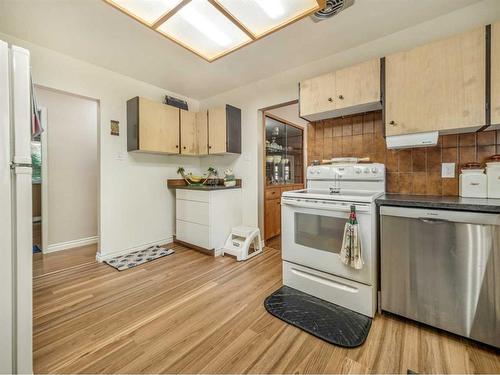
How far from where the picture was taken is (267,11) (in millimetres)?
1487

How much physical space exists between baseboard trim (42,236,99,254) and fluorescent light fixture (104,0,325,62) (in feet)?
10.6

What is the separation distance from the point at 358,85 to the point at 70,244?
13.9 ft

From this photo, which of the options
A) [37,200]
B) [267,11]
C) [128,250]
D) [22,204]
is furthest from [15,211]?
[37,200]

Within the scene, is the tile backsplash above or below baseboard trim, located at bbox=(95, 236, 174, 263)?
above


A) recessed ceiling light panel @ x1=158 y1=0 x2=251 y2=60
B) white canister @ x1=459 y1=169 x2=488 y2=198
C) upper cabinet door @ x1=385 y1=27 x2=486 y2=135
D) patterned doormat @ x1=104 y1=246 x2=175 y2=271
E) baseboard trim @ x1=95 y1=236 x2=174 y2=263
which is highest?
recessed ceiling light panel @ x1=158 y1=0 x2=251 y2=60

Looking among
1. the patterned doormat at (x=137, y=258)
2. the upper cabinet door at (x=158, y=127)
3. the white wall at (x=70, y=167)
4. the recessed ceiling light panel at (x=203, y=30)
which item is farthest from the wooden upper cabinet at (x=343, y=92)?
the white wall at (x=70, y=167)

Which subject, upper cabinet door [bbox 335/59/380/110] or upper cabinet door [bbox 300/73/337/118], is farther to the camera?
upper cabinet door [bbox 300/73/337/118]

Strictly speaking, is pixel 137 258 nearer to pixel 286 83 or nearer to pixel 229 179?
pixel 229 179

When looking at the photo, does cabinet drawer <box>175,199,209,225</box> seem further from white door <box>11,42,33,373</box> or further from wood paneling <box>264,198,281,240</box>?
white door <box>11,42,33,373</box>

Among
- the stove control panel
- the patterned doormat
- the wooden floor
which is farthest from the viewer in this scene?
the patterned doormat

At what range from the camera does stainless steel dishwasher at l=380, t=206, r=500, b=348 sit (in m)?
1.28

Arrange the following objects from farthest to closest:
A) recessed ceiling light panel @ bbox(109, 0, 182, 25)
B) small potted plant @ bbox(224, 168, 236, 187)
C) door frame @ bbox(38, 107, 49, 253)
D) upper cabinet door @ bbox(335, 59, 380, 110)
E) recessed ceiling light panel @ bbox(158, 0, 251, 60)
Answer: small potted plant @ bbox(224, 168, 236, 187) → door frame @ bbox(38, 107, 49, 253) → upper cabinet door @ bbox(335, 59, 380, 110) → recessed ceiling light panel @ bbox(158, 0, 251, 60) → recessed ceiling light panel @ bbox(109, 0, 182, 25)

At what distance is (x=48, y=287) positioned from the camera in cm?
210

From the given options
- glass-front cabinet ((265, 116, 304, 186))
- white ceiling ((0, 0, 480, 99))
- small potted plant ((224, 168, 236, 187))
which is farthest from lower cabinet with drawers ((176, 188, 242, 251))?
white ceiling ((0, 0, 480, 99))
